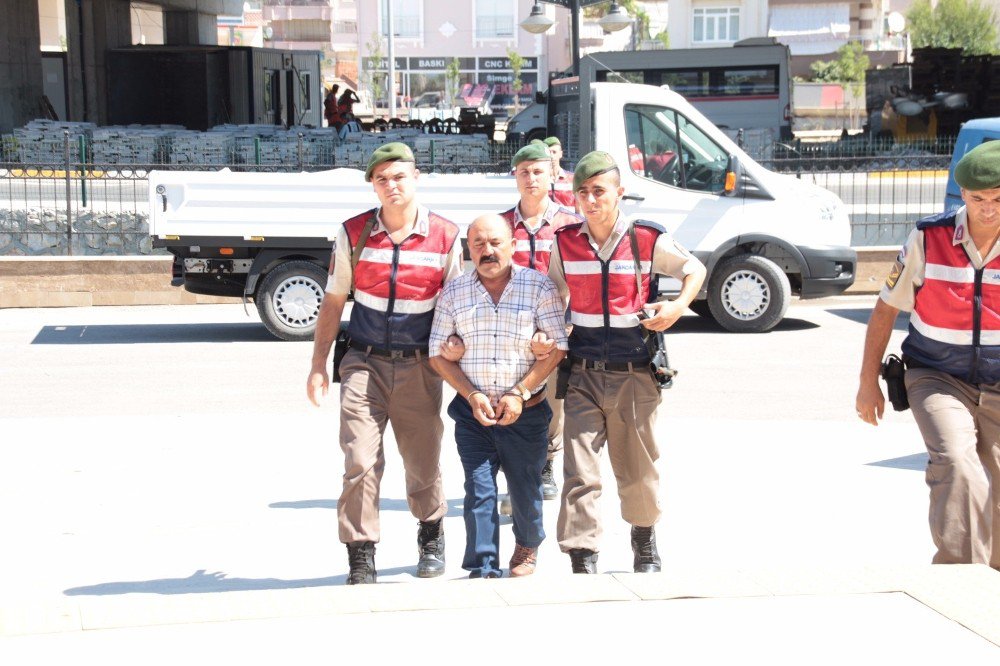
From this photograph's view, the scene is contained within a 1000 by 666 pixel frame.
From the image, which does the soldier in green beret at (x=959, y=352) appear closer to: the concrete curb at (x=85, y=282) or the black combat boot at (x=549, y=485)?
the black combat boot at (x=549, y=485)

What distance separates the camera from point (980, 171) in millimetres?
4934

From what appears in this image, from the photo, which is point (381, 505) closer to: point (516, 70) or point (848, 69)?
point (848, 69)

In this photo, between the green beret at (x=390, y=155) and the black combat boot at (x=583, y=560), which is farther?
the green beret at (x=390, y=155)

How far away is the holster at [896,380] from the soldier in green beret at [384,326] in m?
1.76

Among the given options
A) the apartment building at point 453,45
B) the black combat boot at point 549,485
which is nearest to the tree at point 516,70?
the apartment building at point 453,45

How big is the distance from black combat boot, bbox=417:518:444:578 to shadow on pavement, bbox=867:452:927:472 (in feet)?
10.4

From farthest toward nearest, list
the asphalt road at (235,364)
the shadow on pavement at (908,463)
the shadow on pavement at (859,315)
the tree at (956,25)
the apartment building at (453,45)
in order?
1. the apartment building at (453,45)
2. the tree at (956,25)
3. the shadow on pavement at (859,315)
4. the asphalt road at (235,364)
5. the shadow on pavement at (908,463)

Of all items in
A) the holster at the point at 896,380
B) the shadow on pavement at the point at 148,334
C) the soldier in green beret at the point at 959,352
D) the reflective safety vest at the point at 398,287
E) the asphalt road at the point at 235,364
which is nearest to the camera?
the soldier in green beret at the point at 959,352

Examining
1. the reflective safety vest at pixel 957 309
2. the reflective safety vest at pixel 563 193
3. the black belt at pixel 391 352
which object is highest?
the reflective safety vest at pixel 563 193

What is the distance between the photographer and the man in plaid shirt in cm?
546

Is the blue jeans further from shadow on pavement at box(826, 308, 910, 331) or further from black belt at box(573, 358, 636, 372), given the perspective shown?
shadow on pavement at box(826, 308, 910, 331)

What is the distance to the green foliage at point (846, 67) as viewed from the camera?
71.4 meters

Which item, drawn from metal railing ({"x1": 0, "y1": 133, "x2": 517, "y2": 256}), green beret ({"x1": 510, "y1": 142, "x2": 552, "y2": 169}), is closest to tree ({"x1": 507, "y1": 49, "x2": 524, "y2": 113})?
metal railing ({"x1": 0, "y1": 133, "x2": 517, "y2": 256})

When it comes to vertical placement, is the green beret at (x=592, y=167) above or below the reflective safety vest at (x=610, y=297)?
above
